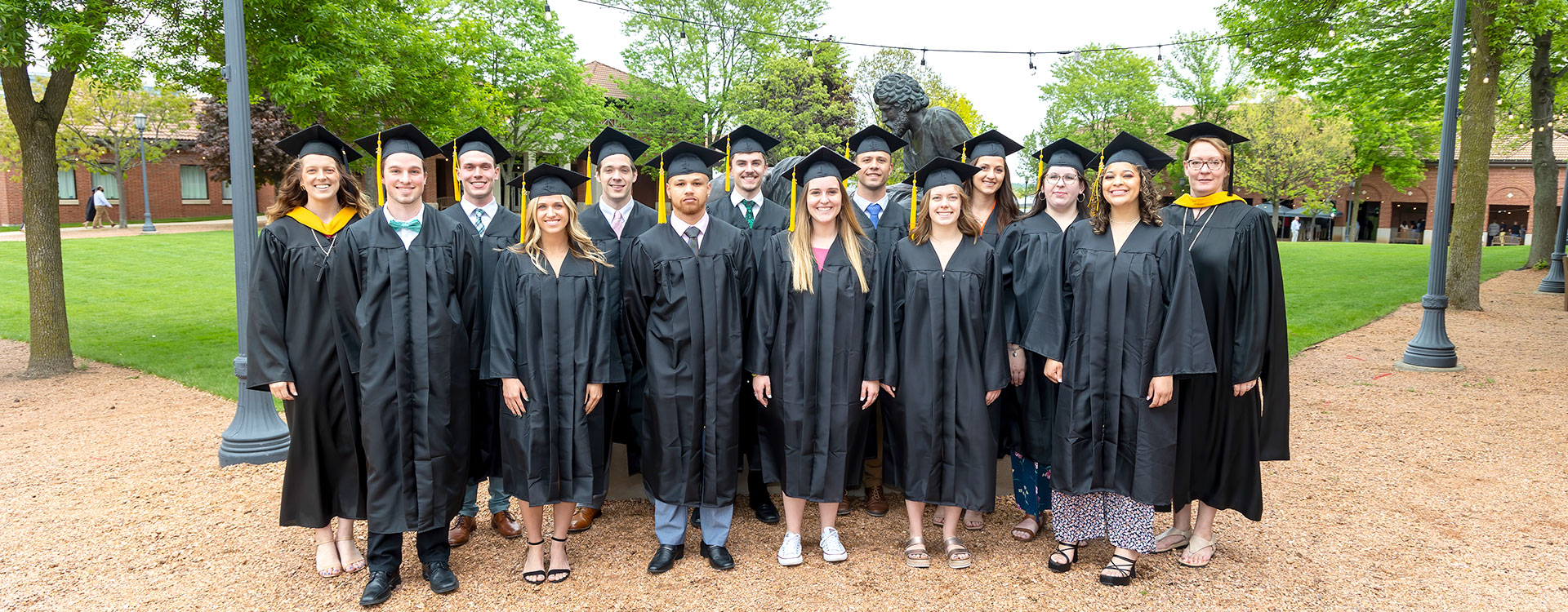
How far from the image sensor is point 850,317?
3785 millimetres

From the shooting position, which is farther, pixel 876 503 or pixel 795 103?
pixel 795 103

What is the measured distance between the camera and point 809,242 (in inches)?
152

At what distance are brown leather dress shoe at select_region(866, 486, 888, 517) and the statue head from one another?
9.45 feet

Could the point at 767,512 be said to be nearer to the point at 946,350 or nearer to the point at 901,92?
the point at 946,350

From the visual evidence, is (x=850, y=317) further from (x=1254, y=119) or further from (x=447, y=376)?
(x=1254, y=119)

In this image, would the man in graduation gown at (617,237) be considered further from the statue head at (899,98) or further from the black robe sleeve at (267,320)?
the statue head at (899,98)

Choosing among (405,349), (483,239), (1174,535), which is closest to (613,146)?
(483,239)

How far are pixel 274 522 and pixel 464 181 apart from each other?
2.05 metres

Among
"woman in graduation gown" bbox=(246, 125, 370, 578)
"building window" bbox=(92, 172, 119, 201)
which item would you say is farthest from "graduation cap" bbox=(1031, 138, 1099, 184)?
"building window" bbox=(92, 172, 119, 201)

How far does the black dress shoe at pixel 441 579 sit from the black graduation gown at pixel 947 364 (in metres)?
2.06

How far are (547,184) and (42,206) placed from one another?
6711mm

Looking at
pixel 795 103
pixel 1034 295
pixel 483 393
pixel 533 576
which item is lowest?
pixel 533 576

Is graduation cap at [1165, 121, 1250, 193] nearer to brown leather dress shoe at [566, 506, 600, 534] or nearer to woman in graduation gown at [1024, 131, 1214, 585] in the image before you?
woman in graduation gown at [1024, 131, 1214, 585]

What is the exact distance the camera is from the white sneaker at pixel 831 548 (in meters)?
3.98
